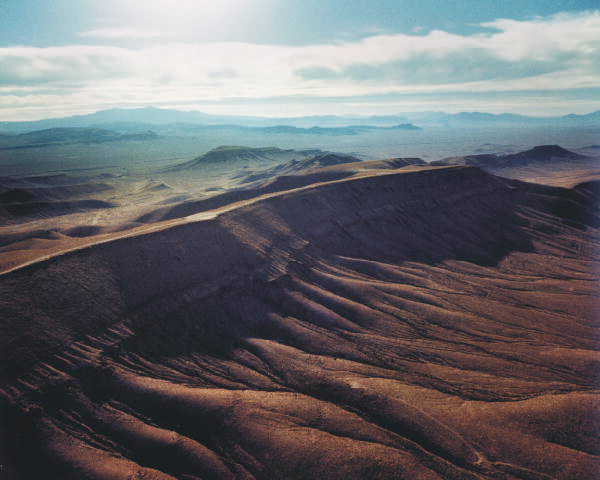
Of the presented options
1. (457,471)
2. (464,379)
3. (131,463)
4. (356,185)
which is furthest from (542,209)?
(131,463)

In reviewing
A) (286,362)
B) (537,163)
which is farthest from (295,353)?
(537,163)

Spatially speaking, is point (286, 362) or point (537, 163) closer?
point (286, 362)

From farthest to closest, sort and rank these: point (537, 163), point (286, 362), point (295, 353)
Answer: point (537, 163), point (295, 353), point (286, 362)

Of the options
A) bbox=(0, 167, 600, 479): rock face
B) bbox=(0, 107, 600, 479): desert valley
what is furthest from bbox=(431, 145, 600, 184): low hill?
bbox=(0, 167, 600, 479): rock face

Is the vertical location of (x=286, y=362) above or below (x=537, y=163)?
below

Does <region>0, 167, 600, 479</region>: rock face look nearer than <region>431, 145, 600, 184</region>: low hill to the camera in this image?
Yes

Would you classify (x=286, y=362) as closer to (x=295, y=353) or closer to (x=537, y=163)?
(x=295, y=353)

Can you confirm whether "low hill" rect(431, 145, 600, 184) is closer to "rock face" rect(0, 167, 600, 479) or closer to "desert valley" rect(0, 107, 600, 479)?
"desert valley" rect(0, 107, 600, 479)

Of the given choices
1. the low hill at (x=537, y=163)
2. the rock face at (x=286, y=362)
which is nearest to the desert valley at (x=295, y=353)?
the rock face at (x=286, y=362)
